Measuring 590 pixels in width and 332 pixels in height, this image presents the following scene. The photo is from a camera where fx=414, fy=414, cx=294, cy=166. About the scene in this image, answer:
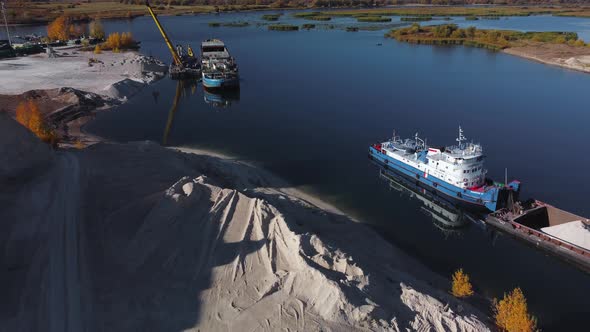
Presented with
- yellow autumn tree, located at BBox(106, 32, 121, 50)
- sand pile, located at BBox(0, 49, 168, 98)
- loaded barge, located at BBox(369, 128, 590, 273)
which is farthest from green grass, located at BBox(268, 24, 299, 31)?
loaded barge, located at BBox(369, 128, 590, 273)

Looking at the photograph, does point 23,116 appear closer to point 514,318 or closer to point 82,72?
point 82,72

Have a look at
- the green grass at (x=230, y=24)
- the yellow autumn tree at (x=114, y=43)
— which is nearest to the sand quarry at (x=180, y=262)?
the yellow autumn tree at (x=114, y=43)

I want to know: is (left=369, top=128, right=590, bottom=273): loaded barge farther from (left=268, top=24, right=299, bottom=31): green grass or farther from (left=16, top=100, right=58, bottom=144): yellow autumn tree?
(left=268, top=24, right=299, bottom=31): green grass

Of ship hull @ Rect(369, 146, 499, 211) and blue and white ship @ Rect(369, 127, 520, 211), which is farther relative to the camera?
blue and white ship @ Rect(369, 127, 520, 211)

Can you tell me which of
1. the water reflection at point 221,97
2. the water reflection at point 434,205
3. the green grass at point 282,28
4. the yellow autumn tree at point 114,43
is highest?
the green grass at point 282,28

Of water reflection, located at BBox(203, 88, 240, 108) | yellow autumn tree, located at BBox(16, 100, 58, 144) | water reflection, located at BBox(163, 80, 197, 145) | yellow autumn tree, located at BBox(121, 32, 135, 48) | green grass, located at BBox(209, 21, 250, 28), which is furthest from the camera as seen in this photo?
green grass, located at BBox(209, 21, 250, 28)

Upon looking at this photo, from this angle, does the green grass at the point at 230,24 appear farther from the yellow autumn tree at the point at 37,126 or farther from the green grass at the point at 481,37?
the yellow autumn tree at the point at 37,126
